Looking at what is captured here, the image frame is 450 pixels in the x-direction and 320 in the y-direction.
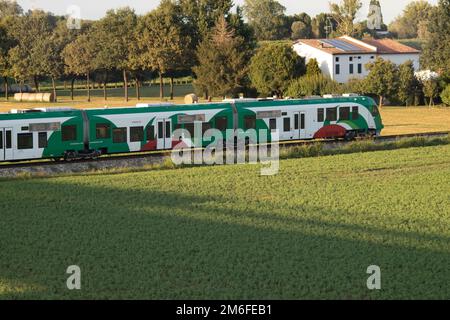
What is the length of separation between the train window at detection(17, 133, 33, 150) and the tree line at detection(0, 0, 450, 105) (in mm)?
52052

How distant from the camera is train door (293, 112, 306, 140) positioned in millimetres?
46344

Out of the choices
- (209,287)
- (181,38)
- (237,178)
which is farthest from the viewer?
(181,38)

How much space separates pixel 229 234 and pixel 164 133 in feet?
62.1

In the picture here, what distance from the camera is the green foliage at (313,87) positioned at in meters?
85.9

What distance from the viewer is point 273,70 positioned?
93.2 m

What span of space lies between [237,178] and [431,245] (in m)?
13.2

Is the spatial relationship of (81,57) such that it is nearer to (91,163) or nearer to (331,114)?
(331,114)

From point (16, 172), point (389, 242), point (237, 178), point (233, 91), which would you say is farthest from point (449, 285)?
point (233, 91)

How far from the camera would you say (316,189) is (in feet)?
104

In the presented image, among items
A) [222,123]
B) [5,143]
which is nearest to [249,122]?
[222,123]

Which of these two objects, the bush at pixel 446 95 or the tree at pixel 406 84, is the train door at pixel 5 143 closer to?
the tree at pixel 406 84

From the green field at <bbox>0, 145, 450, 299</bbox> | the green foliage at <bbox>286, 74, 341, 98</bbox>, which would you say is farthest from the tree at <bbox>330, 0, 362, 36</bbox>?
the green field at <bbox>0, 145, 450, 299</bbox>

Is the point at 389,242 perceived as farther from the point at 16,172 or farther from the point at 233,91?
the point at 233,91
